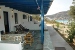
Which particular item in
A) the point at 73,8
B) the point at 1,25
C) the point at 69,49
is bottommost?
the point at 69,49

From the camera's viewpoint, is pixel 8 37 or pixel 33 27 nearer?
pixel 8 37

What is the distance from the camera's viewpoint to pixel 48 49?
19.5 ft

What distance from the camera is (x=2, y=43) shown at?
583 centimetres

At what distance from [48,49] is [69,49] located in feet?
7.23

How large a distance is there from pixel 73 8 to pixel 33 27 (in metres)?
17.8

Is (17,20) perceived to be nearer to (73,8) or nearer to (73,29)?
(73,29)

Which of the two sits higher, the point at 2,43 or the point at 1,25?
the point at 1,25

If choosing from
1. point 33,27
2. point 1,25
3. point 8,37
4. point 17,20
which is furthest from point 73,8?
point 8,37

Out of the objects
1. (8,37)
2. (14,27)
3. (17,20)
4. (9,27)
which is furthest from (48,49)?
(17,20)

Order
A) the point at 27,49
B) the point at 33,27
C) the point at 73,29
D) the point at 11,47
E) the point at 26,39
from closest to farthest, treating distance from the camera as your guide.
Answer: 1. the point at 11,47
2. the point at 27,49
3. the point at 26,39
4. the point at 73,29
5. the point at 33,27

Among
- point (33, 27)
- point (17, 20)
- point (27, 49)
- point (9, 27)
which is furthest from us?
point (33, 27)

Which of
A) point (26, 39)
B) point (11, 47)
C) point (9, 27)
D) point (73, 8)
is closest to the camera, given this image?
point (11, 47)

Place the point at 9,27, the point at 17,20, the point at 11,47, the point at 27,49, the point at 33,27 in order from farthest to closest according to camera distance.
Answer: the point at 33,27, the point at 17,20, the point at 9,27, the point at 27,49, the point at 11,47

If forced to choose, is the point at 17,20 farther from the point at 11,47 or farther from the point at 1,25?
the point at 11,47
